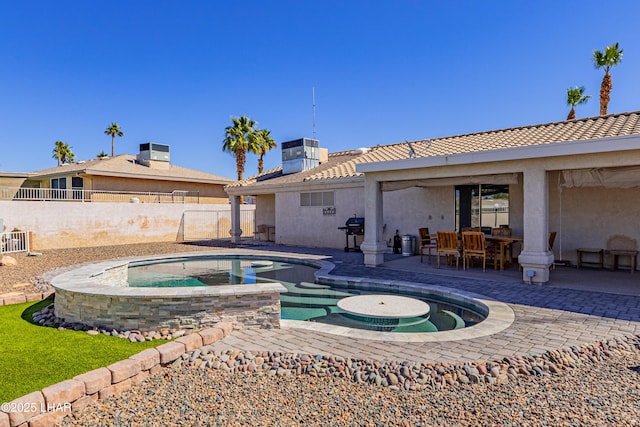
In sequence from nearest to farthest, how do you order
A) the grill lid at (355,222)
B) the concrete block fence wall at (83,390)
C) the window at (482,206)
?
the concrete block fence wall at (83,390), the window at (482,206), the grill lid at (355,222)

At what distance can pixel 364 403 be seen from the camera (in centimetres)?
384

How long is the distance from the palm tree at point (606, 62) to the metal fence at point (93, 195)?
3065 centimetres

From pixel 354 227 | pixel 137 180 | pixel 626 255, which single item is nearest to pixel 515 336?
pixel 626 255

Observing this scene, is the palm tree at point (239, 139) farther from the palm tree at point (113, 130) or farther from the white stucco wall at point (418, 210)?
the palm tree at point (113, 130)

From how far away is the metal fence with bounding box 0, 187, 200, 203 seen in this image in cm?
1984

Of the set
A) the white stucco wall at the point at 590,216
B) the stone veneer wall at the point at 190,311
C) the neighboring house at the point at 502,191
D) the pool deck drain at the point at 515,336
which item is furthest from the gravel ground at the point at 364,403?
the white stucco wall at the point at 590,216

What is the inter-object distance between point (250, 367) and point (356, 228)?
37.7 ft

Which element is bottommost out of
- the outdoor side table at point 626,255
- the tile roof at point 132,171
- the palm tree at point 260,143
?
the outdoor side table at point 626,255

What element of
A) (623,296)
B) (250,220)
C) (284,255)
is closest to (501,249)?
(623,296)

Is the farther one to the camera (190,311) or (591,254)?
(591,254)

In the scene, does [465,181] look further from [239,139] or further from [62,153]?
[62,153]

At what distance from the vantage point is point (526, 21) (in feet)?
50.0

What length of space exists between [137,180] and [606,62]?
3450 centimetres

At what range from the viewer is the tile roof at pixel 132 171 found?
25.8 m
